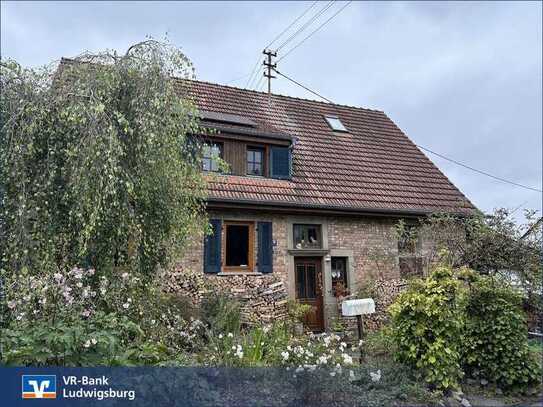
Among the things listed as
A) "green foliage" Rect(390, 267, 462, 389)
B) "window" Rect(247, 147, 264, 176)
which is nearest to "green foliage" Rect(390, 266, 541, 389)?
"green foliage" Rect(390, 267, 462, 389)

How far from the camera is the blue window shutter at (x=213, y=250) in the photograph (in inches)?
410

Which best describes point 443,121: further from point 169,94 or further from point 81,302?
point 81,302

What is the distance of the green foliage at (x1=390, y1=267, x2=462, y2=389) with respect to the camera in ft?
18.5

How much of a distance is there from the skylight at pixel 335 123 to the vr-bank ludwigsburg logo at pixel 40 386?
12.8 m

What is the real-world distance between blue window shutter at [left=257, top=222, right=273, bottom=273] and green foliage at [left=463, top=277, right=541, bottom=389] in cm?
550

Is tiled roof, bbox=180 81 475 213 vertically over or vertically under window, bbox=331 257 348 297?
over

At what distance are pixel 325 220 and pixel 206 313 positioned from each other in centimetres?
448

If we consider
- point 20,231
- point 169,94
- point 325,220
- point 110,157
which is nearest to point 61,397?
point 20,231

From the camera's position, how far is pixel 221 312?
8914 mm

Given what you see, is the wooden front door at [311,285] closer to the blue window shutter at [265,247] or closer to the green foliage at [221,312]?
the blue window shutter at [265,247]

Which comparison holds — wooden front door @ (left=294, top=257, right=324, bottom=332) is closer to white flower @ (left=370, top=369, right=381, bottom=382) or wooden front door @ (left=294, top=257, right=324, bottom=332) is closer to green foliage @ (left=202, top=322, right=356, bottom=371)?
green foliage @ (left=202, top=322, right=356, bottom=371)

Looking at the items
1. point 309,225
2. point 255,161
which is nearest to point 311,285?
point 309,225

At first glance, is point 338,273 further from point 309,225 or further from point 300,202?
point 300,202

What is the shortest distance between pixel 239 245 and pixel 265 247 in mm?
687
